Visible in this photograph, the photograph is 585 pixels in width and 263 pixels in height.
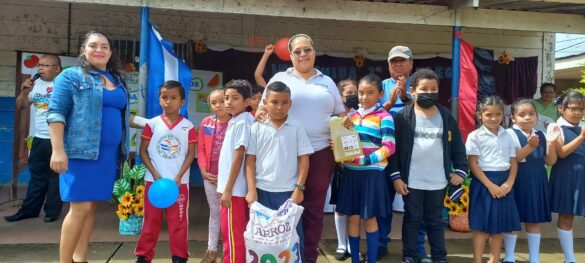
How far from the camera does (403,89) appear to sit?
398cm

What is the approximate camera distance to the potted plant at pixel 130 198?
14.8ft

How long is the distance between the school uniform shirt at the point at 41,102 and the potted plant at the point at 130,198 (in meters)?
1.18

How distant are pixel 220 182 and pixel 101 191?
79cm

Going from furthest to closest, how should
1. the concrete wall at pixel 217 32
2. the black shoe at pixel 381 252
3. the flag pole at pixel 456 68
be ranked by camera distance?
the concrete wall at pixel 217 32 < the flag pole at pixel 456 68 < the black shoe at pixel 381 252

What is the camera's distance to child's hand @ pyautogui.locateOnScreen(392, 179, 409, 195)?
3.65 metres

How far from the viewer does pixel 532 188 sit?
392 cm

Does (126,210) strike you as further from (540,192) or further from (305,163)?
(540,192)

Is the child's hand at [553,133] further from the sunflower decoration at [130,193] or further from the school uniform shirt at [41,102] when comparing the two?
the school uniform shirt at [41,102]

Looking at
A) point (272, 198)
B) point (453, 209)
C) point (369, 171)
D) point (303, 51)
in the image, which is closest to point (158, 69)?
point (303, 51)

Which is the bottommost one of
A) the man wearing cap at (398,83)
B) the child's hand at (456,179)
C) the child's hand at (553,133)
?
the child's hand at (456,179)

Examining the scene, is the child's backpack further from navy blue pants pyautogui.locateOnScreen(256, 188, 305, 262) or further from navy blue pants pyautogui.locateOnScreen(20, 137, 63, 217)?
navy blue pants pyautogui.locateOnScreen(20, 137, 63, 217)

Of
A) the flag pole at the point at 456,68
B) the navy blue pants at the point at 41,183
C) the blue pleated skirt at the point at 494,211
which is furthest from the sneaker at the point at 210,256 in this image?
the flag pole at the point at 456,68

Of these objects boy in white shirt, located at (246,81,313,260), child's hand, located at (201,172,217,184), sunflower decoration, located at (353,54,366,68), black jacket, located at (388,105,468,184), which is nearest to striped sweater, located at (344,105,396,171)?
black jacket, located at (388,105,468,184)

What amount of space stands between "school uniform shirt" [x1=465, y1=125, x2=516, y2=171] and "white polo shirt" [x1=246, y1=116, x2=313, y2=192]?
4.75 ft
